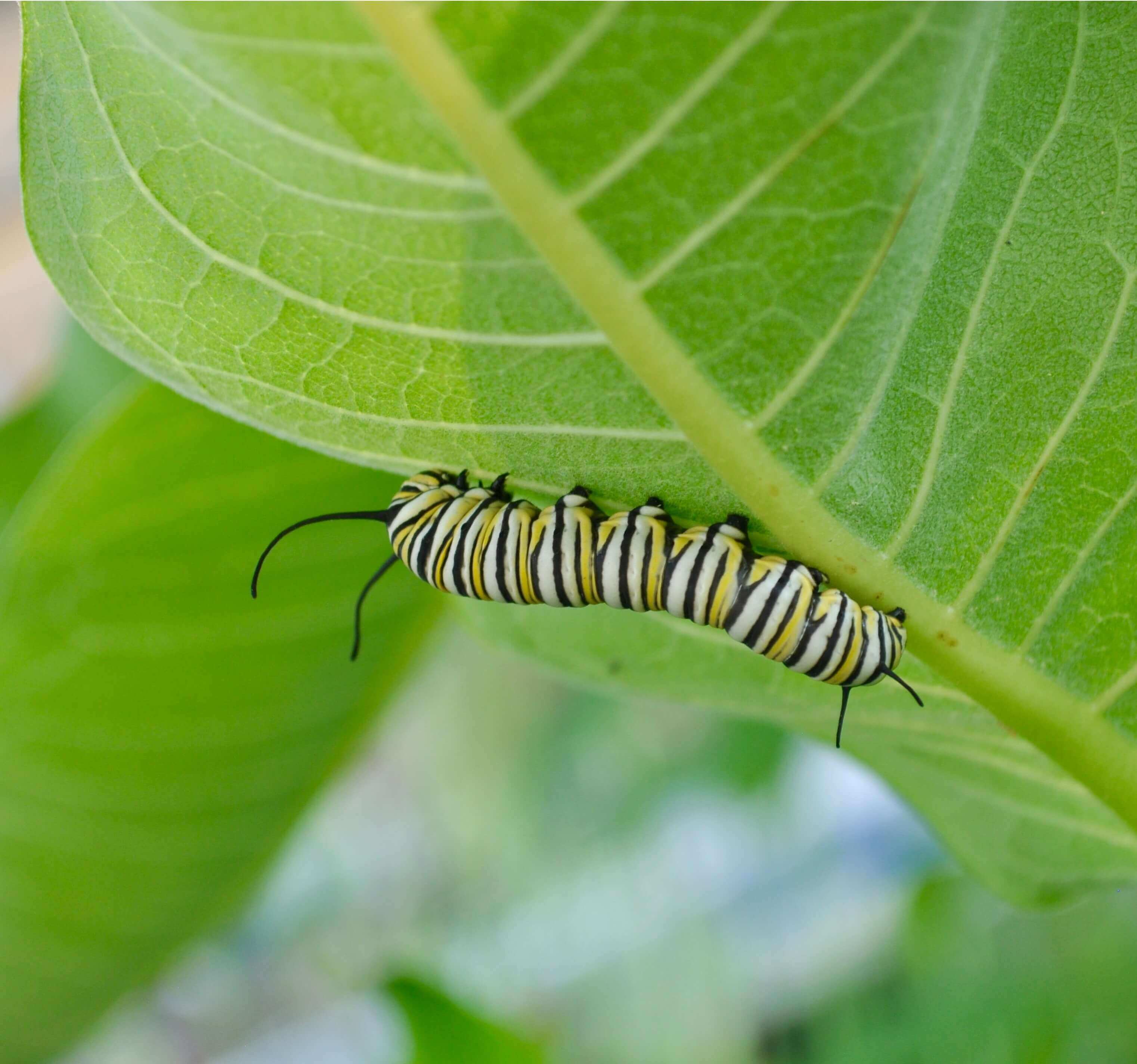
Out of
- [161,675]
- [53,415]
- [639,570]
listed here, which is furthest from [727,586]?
[53,415]

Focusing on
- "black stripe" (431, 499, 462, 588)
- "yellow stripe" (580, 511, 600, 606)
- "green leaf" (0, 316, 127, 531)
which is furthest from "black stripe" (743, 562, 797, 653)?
"green leaf" (0, 316, 127, 531)

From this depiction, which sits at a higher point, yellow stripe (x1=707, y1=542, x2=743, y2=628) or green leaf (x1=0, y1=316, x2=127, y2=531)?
green leaf (x1=0, y1=316, x2=127, y2=531)

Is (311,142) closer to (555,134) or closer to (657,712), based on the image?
(555,134)

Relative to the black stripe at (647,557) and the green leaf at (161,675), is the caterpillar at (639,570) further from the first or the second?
the green leaf at (161,675)

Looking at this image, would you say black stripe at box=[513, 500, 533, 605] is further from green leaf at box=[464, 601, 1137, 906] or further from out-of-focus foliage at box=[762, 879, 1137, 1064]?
out-of-focus foliage at box=[762, 879, 1137, 1064]

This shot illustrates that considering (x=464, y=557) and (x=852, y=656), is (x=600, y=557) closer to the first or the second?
(x=464, y=557)

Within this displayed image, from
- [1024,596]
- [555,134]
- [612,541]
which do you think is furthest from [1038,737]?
[555,134]
